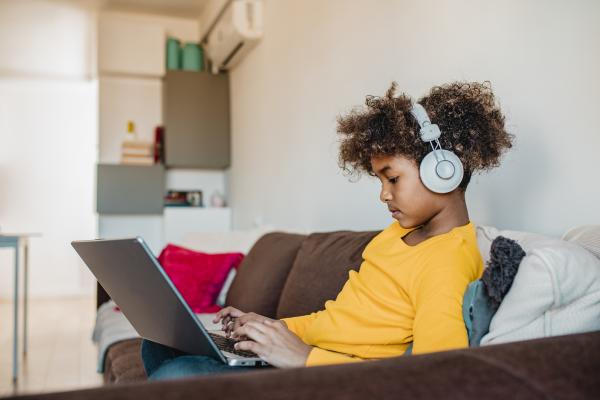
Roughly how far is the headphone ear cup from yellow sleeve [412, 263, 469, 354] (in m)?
0.17

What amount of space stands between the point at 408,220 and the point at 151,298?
0.52m

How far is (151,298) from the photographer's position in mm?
1082

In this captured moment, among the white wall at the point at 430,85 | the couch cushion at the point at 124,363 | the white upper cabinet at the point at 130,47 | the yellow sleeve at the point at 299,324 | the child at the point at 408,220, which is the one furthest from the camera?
the white upper cabinet at the point at 130,47

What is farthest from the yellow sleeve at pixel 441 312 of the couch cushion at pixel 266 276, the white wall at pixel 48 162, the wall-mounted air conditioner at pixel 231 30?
the white wall at pixel 48 162

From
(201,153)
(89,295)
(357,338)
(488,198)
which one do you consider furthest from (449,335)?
(89,295)

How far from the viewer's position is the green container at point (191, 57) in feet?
16.5

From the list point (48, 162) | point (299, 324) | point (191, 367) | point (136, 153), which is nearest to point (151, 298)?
point (191, 367)

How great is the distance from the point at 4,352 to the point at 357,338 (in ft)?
10.7

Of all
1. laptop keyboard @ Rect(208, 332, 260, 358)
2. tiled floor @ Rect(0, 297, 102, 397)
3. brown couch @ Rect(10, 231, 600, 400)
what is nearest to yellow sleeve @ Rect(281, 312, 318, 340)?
laptop keyboard @ Rect(208, 332, 260, 358)

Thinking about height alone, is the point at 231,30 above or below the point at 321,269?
above

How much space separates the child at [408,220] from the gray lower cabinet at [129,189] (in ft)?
11.9

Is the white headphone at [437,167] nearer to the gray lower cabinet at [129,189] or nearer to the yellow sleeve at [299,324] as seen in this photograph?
the yellow sleeve at [299,324]

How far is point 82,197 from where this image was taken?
6664mm

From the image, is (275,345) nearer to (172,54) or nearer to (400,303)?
(400,303)
